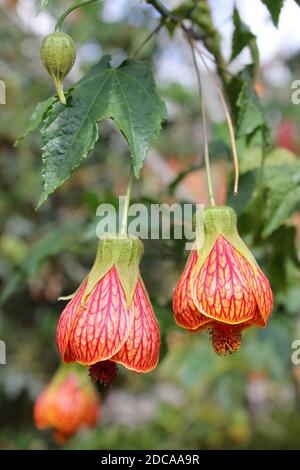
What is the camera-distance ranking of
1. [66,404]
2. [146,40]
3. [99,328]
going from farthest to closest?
[66,404], [146,40], [99,328]

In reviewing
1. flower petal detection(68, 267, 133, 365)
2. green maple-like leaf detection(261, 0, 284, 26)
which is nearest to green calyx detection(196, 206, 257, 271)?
flower petal detection(68, 267, 133, 365)

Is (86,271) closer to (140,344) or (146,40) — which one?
(146,40)

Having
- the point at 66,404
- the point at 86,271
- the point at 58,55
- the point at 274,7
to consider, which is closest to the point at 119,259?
the point at 58,55

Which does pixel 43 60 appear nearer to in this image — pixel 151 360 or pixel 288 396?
pixel 151 360

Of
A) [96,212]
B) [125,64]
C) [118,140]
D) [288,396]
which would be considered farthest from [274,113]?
[125,64]

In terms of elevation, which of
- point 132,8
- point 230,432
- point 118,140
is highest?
point 132,8

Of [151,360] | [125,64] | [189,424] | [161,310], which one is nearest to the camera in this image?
[151,360]

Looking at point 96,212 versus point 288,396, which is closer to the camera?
point 96,212
